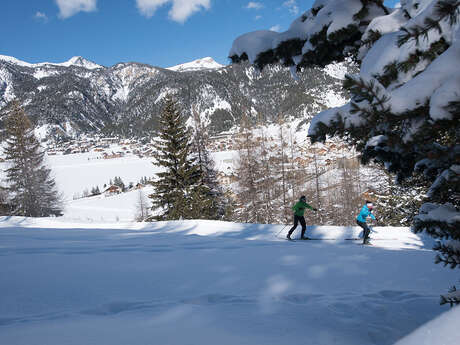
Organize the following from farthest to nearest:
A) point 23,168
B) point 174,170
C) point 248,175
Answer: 1. point 23,168
2. point 248,175
3. point 174,170

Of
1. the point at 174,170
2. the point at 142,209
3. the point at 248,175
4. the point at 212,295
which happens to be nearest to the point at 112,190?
the point at 142,209

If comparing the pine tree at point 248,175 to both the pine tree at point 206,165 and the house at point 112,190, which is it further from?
the house at point 112,190

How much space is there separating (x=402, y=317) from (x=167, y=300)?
2983mm

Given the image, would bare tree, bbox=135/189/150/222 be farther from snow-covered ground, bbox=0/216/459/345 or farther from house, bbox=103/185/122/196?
snow-covered ground, bbox=0/216/459/345

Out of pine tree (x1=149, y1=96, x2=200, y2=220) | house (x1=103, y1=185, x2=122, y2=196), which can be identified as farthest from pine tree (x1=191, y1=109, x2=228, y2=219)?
house (x1=103, y1=185, x2=122, y2=196)

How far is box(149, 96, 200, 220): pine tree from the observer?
20.3m

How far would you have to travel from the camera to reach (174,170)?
21.2m

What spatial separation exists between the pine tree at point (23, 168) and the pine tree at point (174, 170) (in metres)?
13.9

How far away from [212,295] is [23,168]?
1175 inches

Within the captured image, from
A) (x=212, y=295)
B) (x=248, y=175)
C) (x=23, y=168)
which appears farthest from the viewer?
(x=23, y=168)

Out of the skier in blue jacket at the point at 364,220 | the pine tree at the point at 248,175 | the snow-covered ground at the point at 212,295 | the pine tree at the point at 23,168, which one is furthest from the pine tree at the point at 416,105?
the pine tree at the point at 23,168

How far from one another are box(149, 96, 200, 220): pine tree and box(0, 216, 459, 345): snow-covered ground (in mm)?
13232

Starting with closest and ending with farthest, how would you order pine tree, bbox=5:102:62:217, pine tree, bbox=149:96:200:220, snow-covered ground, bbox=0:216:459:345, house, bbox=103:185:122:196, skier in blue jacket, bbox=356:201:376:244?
snow-covered ground, bbox=0:216:459:345, skier in blue jacket, bbox=356:201:376:244, pine tree, bbox=149:96:200:220, pine tree, bbox=5:102:62:217, house, bbox=103:185:122:196

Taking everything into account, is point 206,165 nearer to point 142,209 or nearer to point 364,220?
point 364,220
